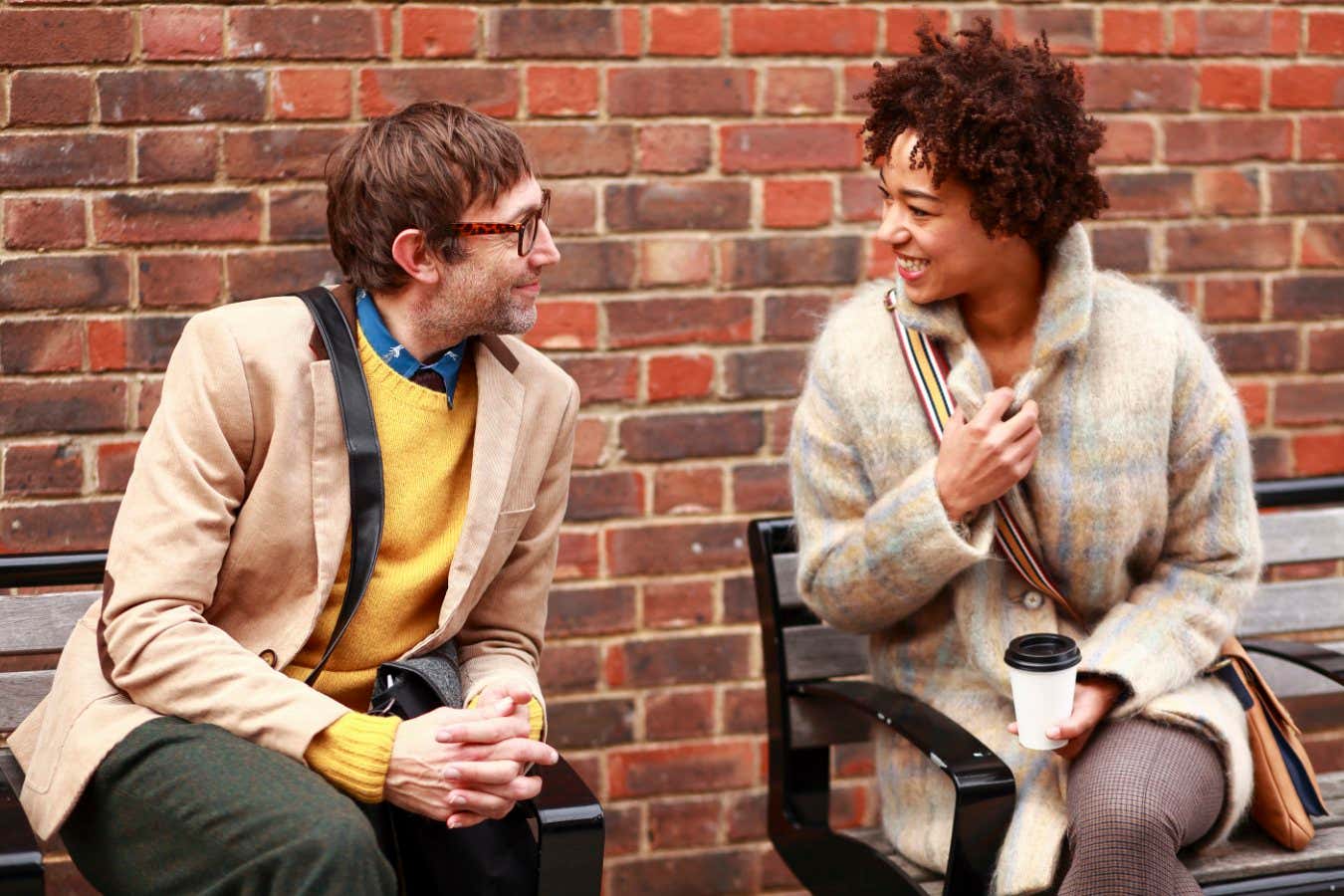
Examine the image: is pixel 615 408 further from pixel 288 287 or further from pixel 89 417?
pixel 89 417

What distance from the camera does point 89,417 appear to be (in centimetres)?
323

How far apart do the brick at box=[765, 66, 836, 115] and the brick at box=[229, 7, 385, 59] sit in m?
0.82

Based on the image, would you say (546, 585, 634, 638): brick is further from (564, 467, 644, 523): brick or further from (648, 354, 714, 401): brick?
(648, 354, 714, 401): brick

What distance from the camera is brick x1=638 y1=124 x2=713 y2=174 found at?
11.2 feet

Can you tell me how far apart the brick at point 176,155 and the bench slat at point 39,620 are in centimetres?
91

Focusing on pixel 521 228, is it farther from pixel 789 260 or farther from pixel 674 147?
pixel 789 260

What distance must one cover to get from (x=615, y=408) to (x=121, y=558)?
1.33 m

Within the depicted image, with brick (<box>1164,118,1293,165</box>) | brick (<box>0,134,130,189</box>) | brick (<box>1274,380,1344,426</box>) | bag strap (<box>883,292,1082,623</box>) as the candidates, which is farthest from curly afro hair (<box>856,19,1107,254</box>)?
brick (<box>0,134,130,189</box>)

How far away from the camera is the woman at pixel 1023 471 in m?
2.56

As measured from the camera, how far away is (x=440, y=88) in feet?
10.9

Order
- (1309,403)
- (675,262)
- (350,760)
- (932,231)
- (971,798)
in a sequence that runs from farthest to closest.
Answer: (1309,403) < (675,262) < (932,231) < (971,798) < (350,760)

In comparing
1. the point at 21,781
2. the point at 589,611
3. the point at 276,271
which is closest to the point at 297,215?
the point at 276,271

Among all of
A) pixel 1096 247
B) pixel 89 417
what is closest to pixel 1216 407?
pixel 1096 247

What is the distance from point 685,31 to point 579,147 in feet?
1.09
